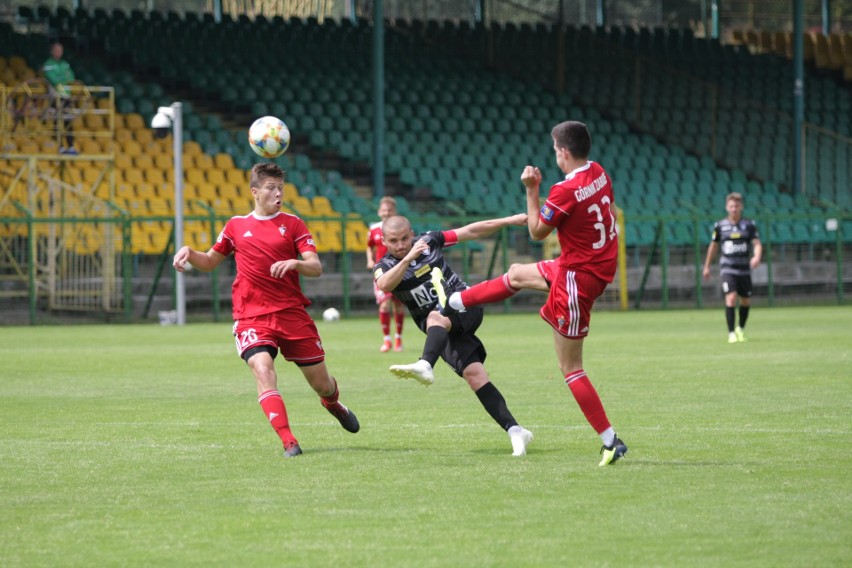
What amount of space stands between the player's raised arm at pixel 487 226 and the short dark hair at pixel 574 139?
693mm

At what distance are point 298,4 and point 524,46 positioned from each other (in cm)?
708

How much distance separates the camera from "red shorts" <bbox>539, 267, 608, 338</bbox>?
26.3 feet

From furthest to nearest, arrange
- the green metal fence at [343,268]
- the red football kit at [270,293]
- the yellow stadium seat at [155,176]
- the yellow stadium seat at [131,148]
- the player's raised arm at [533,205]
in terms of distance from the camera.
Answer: the yellow stadium seat at [131,148] → the yellow stadium seat at [155,176] → the green metal fence at [343,268] → the red football kit at [270,293] → the player's raised arm at [533,205]

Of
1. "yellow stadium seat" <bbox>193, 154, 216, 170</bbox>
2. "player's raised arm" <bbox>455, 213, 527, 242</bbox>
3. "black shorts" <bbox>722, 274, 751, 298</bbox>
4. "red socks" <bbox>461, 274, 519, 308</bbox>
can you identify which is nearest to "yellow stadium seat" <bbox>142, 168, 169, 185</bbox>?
"yellow stadium seat" <bbox>193, 154, 216, 170</bbox>

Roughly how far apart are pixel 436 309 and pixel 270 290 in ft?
3.87

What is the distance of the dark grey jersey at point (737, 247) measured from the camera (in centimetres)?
2028

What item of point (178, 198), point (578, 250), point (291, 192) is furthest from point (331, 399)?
point (291, 192)

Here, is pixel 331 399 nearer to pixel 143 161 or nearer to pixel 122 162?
pixel 122 162

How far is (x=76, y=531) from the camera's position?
246 inches

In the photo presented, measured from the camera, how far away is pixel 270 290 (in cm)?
885

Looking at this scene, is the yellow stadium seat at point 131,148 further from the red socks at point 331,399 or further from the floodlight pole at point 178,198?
the red socks at point 331,399

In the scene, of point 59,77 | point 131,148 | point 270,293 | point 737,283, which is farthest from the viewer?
point 131,148

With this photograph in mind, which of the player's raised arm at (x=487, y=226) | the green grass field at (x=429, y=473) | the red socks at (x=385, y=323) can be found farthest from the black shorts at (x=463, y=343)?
the red socks at (x=385, y=323)

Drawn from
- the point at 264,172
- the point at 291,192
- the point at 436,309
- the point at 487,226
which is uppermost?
the point at 291,192
